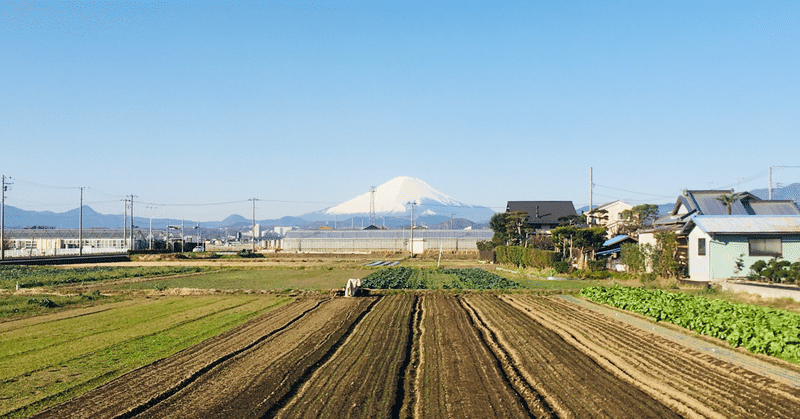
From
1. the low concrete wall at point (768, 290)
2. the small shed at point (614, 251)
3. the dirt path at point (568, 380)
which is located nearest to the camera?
the dirt path at point (568, 380)

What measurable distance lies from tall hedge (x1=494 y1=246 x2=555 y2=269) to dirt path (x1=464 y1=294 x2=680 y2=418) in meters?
24.8

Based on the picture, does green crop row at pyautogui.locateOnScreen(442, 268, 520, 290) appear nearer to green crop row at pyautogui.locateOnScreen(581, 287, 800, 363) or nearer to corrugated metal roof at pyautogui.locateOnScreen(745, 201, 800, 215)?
green crop row at pyautogui.locateOnScreen(581, 287, 800, 363)

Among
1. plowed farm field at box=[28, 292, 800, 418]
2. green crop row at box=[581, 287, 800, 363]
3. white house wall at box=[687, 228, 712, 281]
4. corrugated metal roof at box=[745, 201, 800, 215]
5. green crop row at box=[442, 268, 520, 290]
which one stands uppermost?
corrugated metal roof at box=[745, 201, 800, 215]

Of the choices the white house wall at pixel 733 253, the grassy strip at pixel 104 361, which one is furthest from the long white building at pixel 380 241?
the grassy strip at pixel 104 361

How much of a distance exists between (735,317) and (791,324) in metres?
1.79

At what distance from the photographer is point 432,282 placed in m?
38.1

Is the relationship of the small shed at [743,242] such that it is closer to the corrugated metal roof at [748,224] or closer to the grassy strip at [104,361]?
→ the corrugated metal roof at [748,224]

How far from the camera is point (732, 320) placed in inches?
589

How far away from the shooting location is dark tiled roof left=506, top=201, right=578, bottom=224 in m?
80.2

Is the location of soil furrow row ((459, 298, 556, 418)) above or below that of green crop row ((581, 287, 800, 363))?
below

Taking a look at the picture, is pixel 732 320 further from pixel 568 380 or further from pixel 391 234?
pixel 391 234

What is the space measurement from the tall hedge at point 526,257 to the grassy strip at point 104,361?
25.7 m

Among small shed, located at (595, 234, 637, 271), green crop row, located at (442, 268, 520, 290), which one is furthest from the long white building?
green crop row, located at (442, 268, 520, 290)

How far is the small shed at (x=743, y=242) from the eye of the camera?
2961 centimetres
